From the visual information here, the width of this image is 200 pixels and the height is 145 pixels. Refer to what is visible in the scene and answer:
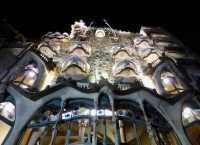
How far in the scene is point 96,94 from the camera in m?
9.20

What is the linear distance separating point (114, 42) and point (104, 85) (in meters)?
11.8

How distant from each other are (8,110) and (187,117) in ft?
30.5

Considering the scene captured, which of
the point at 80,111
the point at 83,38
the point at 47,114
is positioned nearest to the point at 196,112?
the point at 80,111

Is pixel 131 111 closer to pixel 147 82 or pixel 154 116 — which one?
pixel 154 116

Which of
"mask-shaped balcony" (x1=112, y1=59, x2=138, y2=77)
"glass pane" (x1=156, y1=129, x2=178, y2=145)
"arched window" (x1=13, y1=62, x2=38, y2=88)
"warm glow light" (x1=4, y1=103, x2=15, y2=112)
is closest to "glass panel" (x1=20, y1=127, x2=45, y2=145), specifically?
"warm glow light" (x1=4, y1=103, x2=15, y2=112)

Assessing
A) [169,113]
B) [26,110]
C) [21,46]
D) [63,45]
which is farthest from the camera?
[63,45]

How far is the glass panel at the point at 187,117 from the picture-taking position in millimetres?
10009

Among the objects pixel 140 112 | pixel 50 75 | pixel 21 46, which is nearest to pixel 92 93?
pixel 140 112

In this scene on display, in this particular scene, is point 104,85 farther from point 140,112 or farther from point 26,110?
point 26,110

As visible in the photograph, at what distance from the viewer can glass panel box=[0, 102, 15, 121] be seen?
9.15 meters

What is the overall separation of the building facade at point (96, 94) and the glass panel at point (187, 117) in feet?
0.16

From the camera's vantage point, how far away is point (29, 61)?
43.1ft

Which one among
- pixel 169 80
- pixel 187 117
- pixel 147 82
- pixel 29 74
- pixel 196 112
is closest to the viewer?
pixel 187 117

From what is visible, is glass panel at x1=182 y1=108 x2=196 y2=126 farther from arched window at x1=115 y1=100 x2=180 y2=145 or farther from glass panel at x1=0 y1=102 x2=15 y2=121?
glass panel at x1=0 y1=102 x2=15 y2=121
